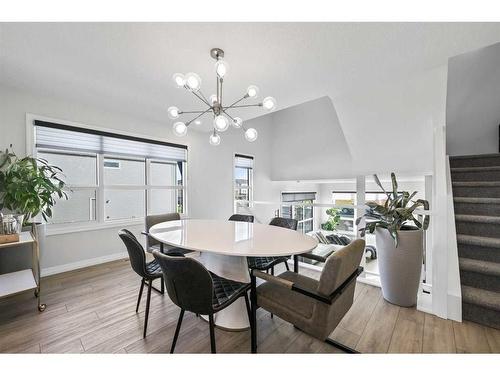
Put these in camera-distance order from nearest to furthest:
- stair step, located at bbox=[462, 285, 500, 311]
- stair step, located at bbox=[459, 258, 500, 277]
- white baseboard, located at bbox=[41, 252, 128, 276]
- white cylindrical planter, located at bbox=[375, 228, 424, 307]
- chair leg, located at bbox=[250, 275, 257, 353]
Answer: chair leg, located at bbox=[250, 275, 257, 353], stair step, located at bbox=[462, 285, 500, 311], stair step, located at bbox=[459, 258, 500, 277], white cylindrical planter, located at bbox=[375, 228, 424, 307], white baseboard, located at bbox=[41, 252, 128, 276]

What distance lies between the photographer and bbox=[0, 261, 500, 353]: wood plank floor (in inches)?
59.7

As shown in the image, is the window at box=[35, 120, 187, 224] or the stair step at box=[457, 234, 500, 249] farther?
the window at box=[35, 120, 187, 224]

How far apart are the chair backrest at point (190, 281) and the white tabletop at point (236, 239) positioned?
25cm

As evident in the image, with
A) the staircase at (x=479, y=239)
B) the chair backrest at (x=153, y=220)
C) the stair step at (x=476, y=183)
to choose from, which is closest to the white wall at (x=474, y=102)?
the staircase at (x=479, y=239)

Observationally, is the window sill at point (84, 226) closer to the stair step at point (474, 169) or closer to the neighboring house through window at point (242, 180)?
the neighboring house through window at point (242, 180)

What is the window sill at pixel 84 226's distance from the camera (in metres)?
2.84

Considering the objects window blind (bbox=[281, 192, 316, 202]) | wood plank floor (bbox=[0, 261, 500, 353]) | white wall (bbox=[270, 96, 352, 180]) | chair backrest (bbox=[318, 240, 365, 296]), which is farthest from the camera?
window blind (bbox=[281, 192, 316, 202])

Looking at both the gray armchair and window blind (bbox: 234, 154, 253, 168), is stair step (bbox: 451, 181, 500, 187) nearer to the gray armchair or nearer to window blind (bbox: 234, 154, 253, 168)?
the gray armchair

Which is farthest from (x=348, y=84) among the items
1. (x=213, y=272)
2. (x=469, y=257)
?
(x=213, y=272)

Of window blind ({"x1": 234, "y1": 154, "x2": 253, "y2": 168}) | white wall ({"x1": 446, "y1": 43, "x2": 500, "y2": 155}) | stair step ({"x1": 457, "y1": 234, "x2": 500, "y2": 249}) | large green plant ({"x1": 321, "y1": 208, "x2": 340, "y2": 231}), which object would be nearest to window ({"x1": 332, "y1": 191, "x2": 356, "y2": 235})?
large green plant ({"x1": 321, "y1": 208, "x2": 340, "y2": 231})

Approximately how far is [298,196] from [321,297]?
6295 millimetres

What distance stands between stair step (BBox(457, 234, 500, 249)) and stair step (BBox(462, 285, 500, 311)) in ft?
1.34

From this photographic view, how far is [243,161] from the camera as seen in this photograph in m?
5.42
